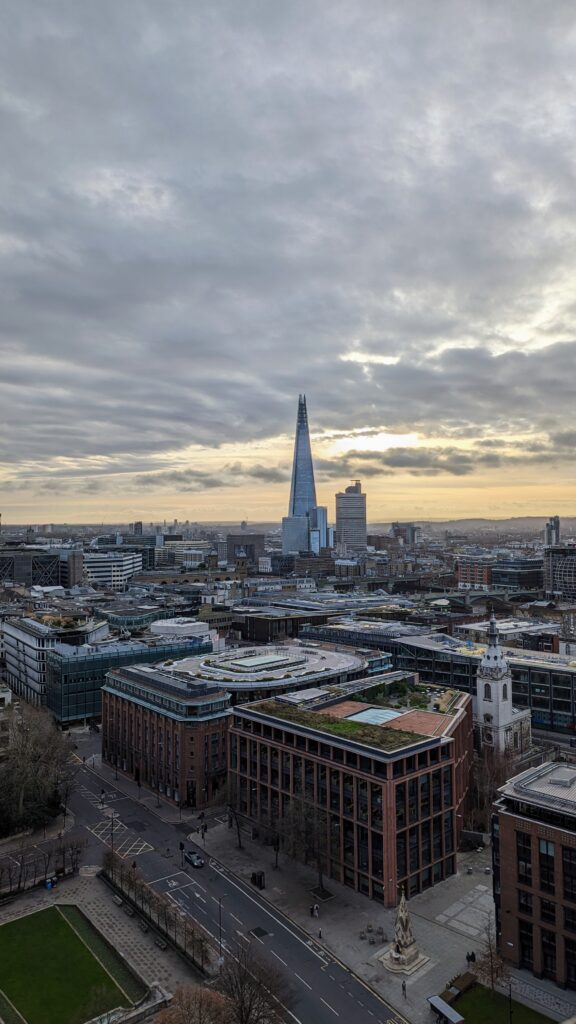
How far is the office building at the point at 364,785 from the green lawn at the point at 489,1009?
15747mm

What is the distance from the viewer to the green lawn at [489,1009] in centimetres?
5688

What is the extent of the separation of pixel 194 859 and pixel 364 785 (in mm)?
24608

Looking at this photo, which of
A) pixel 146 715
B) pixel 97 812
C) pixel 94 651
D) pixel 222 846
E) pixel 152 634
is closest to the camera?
pixel 222 846

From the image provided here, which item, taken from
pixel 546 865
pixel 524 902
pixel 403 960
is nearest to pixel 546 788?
pixel 546 865

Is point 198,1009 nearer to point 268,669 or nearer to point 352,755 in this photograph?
point 352,755

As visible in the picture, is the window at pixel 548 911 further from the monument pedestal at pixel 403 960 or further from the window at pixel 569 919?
the monument pedestal at pixel 403 960

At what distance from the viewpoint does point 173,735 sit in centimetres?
10500

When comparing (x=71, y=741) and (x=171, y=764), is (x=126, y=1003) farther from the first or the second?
(x=71, y=741)

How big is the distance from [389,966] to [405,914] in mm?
4652

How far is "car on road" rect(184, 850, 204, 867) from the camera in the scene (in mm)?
83881

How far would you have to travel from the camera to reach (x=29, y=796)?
92.6 metres

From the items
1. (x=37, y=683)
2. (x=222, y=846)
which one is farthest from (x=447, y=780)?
(x=37, y=683)

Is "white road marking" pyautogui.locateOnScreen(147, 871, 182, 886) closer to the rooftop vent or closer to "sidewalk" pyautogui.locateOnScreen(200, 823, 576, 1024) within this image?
"sidewalk" pyautogui.locateOnScreen(200, 823, 576, 1024)

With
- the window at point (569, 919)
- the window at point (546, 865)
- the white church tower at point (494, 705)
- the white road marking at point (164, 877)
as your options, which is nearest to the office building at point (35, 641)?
the white road marking at point (164, 877)
